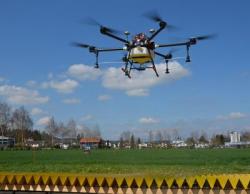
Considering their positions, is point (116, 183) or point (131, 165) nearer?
point (116, 183)

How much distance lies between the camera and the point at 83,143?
641 feet

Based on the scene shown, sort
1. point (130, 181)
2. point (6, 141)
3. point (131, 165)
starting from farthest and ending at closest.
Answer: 1. point (6, 141)
2. point (131, 165)
3. point (130, 181)

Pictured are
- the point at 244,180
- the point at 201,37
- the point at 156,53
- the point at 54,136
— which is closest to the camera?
the point at 244,180

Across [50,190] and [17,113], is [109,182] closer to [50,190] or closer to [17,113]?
[50,190]

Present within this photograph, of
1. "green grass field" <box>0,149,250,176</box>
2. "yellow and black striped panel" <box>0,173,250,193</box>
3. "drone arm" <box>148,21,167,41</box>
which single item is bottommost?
"green grass field" <box>0,149,250,176</box>

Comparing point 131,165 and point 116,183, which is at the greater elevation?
point 116,183

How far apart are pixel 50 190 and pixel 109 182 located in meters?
1.79

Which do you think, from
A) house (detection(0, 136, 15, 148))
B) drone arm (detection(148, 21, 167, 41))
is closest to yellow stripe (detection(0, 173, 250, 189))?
drone arm (detection(148, 21, 167, 41))

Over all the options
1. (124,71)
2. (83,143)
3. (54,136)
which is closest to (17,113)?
(54,136)

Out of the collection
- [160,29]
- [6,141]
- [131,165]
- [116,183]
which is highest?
[160,29]

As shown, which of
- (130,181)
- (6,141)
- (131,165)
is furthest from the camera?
(6,141)

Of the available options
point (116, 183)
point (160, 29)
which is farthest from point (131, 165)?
point (116, 183)

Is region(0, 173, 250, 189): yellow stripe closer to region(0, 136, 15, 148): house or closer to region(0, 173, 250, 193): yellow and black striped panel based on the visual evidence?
region(0, 173, 250, 193): yellow and black striped panel

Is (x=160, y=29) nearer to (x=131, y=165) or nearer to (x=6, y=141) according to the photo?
(x=131, y=165)
